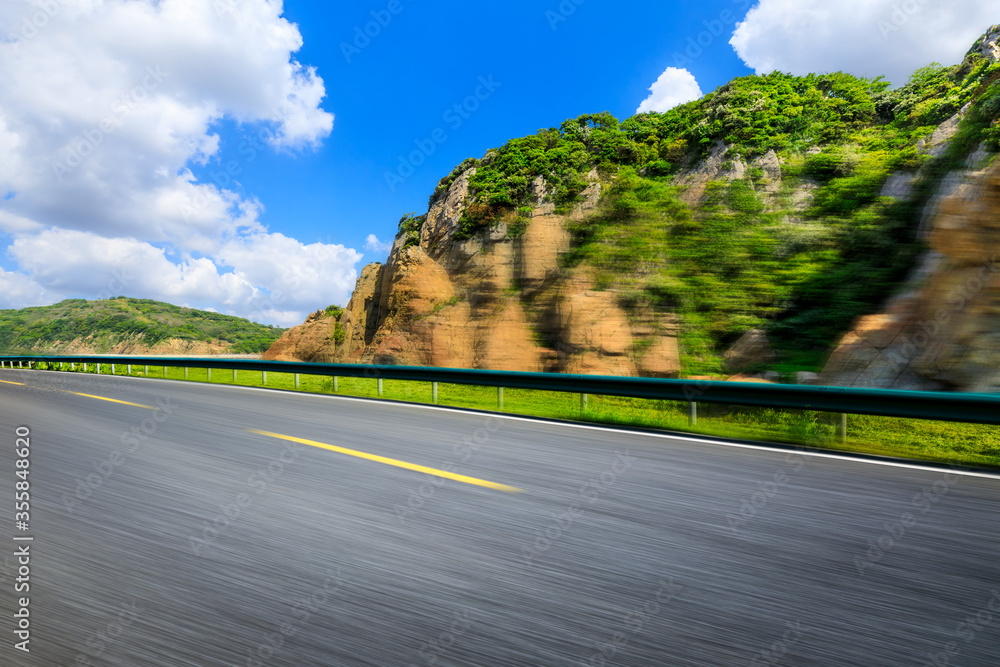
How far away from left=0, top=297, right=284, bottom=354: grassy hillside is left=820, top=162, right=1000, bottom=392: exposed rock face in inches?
3151

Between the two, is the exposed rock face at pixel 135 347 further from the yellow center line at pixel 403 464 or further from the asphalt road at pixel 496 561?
the asphalt road at pixel 496 561

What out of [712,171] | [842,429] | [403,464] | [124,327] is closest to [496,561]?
[403,464]

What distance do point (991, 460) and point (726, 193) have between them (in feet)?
33.9

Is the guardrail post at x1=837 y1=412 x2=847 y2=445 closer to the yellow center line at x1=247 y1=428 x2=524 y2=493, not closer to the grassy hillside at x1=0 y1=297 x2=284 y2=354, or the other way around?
the yellow center line at x1=247 y1=428 x2=524 y2=493

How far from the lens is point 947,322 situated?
30.4ft

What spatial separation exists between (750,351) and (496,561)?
12.2 meters

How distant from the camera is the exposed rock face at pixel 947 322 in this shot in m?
8.69

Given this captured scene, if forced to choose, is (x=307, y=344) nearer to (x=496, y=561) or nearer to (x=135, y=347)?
(x=496, y=561)

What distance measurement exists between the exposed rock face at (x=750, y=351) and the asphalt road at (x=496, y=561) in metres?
8.17

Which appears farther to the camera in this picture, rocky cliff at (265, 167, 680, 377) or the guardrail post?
rocky cliff at (265, 167, 680, 377)

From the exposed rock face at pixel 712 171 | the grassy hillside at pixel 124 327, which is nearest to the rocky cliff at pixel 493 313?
the exposed rock face at pixel 712 171

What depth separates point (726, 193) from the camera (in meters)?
14.8

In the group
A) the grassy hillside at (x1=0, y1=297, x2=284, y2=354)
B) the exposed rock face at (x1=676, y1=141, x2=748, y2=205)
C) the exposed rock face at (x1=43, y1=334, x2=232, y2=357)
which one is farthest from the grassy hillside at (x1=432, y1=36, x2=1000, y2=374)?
the exposed rock face at (x1=43, y1=334, x2=232, y2=357)

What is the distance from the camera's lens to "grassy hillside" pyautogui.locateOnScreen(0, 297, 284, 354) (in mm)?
95562
